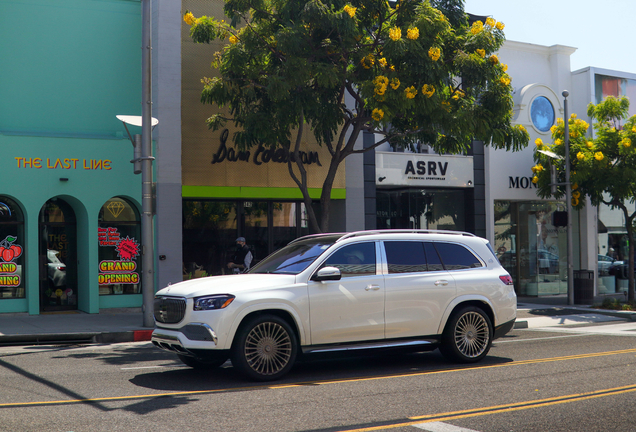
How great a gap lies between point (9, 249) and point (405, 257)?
10985 mm

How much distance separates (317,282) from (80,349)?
5.35 m

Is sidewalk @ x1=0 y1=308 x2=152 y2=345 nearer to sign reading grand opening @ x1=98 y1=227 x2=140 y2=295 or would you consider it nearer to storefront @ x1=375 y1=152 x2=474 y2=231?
sign reading grand opening @ x1=98 y1=227 x2=140 y2=295

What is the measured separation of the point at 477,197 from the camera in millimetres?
21719

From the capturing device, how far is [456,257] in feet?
31.0

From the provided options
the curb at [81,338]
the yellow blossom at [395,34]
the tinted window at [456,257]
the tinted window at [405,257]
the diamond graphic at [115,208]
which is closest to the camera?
the tinted window at [405,257]

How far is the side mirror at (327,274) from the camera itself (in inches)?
Result: 318

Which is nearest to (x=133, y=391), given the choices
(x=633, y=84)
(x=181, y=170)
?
(x=181, y=170)

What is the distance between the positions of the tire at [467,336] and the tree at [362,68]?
564cm

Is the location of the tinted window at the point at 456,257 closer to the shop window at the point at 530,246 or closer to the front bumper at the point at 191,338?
the front bumper at the point at 191,338

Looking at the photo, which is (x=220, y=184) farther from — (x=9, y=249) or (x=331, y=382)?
(x=331, y=382)

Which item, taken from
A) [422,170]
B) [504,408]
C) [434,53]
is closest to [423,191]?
[422,170]

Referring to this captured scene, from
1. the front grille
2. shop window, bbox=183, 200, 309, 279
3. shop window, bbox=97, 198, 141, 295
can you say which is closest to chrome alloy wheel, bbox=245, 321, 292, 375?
the front grille

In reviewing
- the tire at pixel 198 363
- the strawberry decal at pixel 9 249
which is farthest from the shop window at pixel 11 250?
the tire at pixel 198 363

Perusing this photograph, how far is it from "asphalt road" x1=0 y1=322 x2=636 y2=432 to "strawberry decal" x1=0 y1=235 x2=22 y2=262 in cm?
593
